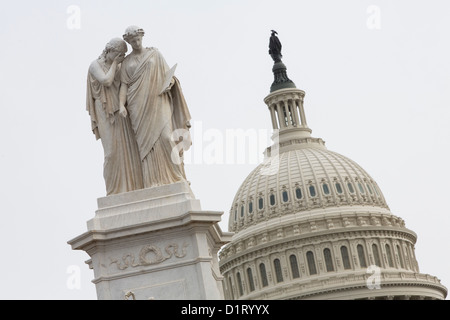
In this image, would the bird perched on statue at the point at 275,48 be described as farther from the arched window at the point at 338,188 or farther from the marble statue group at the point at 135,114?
the marble statue group at the point at 135,114

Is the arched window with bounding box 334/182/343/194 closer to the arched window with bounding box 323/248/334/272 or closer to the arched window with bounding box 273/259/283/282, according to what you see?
the arched window with bounding box 323/248/334/272

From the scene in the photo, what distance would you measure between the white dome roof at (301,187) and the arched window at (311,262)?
4.97 m

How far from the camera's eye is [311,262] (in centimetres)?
13225

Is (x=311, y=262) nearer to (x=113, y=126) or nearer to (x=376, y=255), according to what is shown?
(x=376, y=255)

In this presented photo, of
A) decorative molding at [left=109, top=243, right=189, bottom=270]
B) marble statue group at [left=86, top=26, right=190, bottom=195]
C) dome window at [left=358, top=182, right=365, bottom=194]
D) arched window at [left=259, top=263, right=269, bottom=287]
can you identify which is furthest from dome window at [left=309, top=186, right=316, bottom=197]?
decorative molding at [left=109, top=243, right=189, bottom=270]

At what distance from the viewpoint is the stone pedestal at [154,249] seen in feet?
44.1

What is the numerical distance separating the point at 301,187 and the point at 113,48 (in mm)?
123221

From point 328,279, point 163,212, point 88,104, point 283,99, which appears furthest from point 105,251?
point 283,99

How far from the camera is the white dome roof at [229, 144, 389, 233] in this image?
447 feet

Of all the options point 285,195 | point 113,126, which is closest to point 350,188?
point 285,195

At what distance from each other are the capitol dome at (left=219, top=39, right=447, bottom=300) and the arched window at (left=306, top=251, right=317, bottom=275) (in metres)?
0.10

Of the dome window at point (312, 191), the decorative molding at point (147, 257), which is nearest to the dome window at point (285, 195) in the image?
the dome window at point (312, 191)

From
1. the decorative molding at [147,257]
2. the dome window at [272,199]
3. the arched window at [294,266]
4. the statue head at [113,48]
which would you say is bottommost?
the decorative molding at [147,257]
